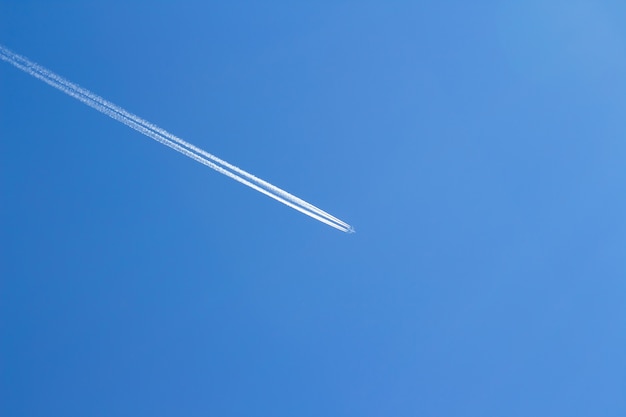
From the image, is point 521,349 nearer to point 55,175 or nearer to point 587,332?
point 587,332

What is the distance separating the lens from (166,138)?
1609 mm

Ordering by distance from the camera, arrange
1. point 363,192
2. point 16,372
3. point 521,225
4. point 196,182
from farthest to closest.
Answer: point 521,225
point 363,192
point 196,182
point 16,372

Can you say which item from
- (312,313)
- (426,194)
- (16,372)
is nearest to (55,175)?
(16,372)

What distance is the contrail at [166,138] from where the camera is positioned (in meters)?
1.53

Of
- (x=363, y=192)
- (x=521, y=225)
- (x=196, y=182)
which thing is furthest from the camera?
(x=521, y=225)

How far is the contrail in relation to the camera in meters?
1.53

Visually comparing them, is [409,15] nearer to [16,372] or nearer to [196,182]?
[196,182]

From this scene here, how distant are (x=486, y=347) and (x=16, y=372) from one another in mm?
1392

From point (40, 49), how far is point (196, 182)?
55cm

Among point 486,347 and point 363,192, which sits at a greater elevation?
point 363,192

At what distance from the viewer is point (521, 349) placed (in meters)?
1.85

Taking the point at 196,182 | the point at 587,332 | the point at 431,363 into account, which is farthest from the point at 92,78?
the point at 587,332

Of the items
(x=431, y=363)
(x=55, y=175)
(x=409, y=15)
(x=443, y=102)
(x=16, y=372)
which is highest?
(x=409, y=15)

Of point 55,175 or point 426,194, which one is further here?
point 426,194
